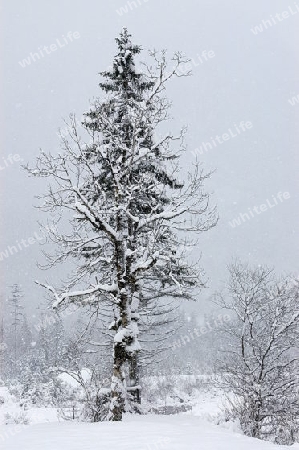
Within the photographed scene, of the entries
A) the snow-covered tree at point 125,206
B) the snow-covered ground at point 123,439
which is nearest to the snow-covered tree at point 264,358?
the snow-covered tree at point 125,206

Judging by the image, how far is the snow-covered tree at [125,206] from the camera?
8859 millimetres

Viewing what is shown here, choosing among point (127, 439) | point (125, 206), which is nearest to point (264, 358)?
point (125, 206)

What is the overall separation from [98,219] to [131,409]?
180 inches

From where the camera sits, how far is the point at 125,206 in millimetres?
9000

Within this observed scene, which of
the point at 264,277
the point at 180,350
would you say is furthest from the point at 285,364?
the point at 180,350

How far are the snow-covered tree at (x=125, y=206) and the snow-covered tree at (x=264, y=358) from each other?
190cm

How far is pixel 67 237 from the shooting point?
32.2ft

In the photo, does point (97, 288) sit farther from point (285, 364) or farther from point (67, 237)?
point (285, 364)

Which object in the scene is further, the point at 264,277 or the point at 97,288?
the point at 264,277

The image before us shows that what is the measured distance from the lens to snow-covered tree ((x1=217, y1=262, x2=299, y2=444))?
10742 mm

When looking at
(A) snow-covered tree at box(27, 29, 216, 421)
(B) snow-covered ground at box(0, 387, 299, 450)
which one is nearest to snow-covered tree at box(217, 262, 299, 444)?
(A) snow-covered tree at box(27, 29, 216, 421)

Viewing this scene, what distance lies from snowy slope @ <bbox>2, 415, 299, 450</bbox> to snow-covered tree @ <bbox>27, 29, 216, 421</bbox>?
6.76 ft

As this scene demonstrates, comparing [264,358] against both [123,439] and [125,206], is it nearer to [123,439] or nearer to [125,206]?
[125,206]

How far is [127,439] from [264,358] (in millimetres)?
7226
